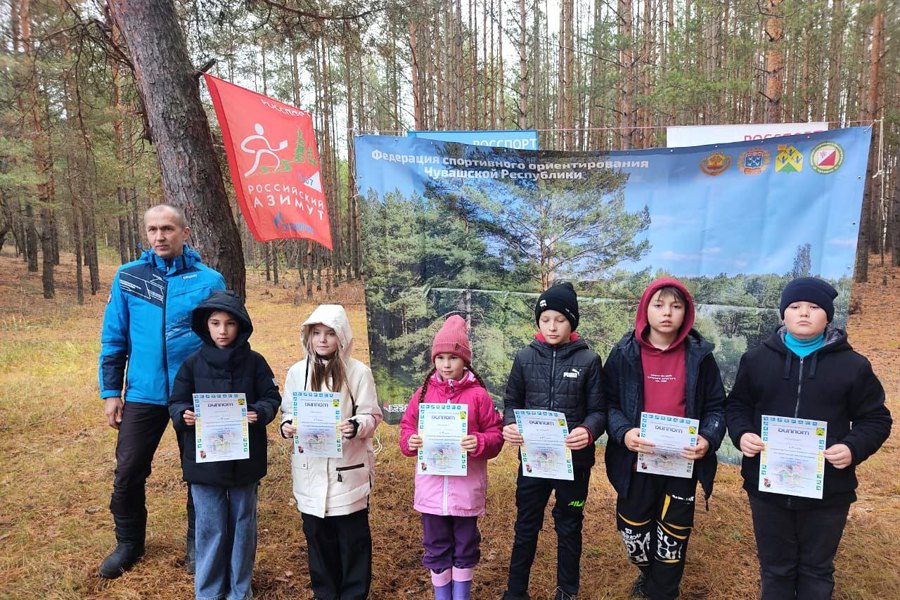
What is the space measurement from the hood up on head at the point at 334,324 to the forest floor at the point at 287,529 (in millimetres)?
1580

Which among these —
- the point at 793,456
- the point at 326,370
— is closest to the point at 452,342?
the point at 326,370

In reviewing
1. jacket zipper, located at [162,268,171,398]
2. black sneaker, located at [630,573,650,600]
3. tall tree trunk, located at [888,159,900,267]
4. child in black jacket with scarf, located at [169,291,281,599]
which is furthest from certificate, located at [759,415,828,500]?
tall tree trunk, located at [888,159,900,267]

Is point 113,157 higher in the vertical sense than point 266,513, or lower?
higher

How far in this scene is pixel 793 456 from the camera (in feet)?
7.55

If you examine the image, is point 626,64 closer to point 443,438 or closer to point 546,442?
point 546,442

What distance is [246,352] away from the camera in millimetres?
2855

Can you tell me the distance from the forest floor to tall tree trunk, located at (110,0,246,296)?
7.24 feet

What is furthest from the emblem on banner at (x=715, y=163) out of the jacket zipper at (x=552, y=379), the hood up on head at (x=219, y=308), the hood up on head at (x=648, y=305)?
the hood up on head at (x=219, y=308)

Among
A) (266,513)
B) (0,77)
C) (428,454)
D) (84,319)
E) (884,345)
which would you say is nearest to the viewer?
(428,454)

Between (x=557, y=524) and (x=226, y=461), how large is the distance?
189 cm

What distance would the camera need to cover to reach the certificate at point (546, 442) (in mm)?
2605

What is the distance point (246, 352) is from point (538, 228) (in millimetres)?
2942

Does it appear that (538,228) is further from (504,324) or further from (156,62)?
(156,62)

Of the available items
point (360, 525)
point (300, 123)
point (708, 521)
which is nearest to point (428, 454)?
point (360, 525)
